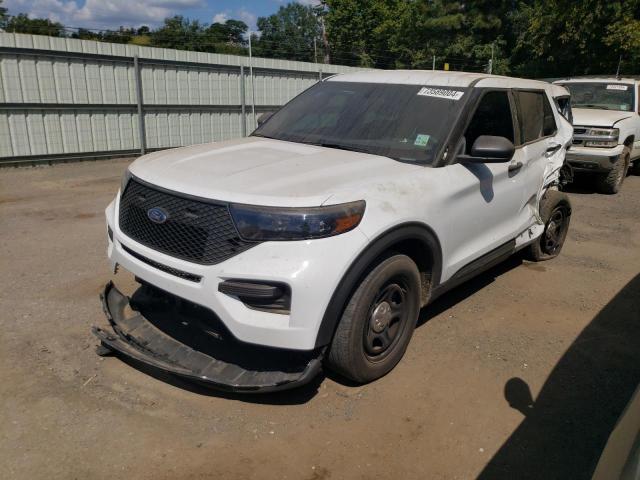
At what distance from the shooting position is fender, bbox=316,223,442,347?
279 centimetres

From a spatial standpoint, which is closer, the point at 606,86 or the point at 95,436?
the point at 95,436

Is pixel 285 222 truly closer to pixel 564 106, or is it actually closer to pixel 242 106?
pixel 564 106

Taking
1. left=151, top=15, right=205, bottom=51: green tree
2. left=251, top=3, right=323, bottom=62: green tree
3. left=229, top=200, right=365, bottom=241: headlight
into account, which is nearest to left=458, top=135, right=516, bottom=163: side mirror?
left=229, top=200, right=365, bottom=241: headlight

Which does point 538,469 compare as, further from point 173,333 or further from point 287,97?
point 287,97

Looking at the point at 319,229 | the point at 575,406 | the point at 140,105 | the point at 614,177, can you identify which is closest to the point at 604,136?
the point at 614,177

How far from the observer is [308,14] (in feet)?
286

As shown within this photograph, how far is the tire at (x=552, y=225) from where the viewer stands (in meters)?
5.30

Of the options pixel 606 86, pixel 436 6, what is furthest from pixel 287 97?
pixel 436 6

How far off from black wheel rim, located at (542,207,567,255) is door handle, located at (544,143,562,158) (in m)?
0.63

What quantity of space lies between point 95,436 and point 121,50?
1122 cm

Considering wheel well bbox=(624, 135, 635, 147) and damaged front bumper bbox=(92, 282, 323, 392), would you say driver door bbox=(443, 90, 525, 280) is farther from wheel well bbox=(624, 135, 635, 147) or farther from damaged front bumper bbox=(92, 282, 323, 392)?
wheel well bbox=(624, 135, 635, 147)

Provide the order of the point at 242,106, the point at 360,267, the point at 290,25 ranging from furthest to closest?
the point at 290,25
the point at 242,106
the point at 360,267

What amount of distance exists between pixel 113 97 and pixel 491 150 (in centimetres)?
1019

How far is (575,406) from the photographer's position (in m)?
3.24
